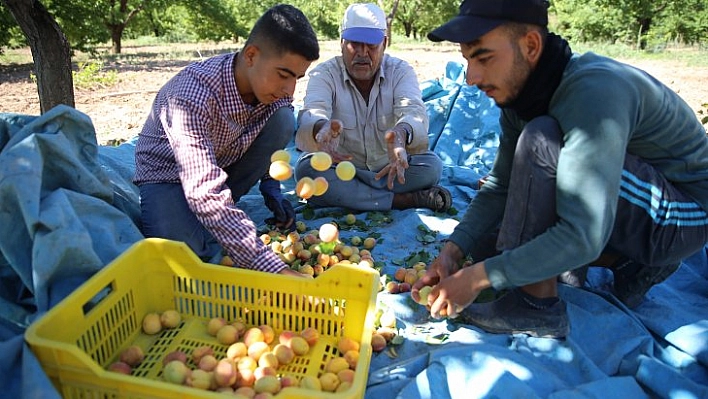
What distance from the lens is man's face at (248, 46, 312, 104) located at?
→ 2.24 meters

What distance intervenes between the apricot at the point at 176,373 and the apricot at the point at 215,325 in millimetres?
246

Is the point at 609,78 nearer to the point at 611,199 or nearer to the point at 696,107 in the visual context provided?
the point at 611,199

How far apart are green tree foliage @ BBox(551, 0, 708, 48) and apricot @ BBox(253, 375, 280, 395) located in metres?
26.1

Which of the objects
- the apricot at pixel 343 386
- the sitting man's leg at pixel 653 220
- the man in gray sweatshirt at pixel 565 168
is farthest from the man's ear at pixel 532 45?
the apricot at pixel 343 386

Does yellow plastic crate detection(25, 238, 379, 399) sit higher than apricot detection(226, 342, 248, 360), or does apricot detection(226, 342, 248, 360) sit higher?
yellow plastic crate detection(25, 238, 379, 399)

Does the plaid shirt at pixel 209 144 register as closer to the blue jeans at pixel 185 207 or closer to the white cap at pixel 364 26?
the blue jeans at pixel 185 207

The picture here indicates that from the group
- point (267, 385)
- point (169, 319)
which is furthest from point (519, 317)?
point (169, 319)

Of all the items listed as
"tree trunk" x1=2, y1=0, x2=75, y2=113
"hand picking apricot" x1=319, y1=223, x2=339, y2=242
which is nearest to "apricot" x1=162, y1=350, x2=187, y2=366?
"hand picking apricot" x1=319, y1=223, x2=339, y2=242

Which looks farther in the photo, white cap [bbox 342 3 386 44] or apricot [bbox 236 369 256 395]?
white cap [bbox 342 3 386 44]

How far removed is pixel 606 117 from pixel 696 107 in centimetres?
743

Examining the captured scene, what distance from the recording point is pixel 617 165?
5.38 ft

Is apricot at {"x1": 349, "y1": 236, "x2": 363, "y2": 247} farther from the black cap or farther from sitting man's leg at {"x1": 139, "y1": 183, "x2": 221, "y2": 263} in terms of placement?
the black cap

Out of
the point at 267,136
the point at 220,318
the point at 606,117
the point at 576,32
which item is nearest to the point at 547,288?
the point at 606,117

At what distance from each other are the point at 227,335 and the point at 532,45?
148 cm
